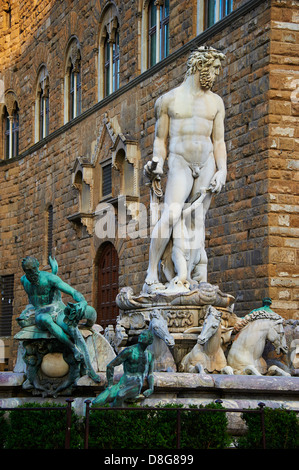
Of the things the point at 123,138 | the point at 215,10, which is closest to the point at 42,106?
the point at 123,138

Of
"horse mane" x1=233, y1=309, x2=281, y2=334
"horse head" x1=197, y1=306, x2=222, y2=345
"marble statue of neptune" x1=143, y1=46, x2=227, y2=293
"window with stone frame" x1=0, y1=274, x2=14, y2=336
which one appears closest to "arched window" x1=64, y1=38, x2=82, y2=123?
"window with stone frame" x1=0, y1=274, x2=14, y2=336

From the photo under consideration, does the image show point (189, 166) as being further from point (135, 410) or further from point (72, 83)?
point (72, 83)

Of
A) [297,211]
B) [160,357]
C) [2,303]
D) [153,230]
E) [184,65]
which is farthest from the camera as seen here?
[2,303]

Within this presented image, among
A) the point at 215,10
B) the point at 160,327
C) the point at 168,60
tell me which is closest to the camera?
the point at 160,327

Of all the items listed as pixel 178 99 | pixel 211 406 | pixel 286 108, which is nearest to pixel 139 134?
pixel 286 108

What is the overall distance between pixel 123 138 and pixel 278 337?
1199cm

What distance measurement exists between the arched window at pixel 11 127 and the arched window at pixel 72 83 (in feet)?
19.8

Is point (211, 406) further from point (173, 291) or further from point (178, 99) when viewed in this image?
point (178, 99)

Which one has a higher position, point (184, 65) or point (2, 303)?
point (184, 65)

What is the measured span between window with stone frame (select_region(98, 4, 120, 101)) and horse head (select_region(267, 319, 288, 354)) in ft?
46.0

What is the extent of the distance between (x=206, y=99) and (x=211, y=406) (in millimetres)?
5311

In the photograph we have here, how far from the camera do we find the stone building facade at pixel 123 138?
16.9 meters

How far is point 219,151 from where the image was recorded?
517 inches

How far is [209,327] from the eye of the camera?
1148 cm
